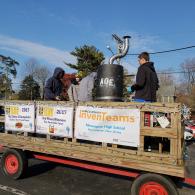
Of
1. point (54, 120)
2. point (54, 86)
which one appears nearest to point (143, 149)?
point (54, 120)

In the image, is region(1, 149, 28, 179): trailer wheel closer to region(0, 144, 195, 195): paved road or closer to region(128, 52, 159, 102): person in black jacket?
region(0, 144, 195, 195): paved road

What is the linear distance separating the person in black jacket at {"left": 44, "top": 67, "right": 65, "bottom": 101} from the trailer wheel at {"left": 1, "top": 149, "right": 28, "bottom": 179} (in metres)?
1.45

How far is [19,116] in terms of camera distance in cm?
671

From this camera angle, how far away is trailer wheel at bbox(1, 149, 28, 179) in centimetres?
665

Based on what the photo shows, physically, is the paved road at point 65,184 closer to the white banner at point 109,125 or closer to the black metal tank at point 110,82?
the white banner at point 109,125

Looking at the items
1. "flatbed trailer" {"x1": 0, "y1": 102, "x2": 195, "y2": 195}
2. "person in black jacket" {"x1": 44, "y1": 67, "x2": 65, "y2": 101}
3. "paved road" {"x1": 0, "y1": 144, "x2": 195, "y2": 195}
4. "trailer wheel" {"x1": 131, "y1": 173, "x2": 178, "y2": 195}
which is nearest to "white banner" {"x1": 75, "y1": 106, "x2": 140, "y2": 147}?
"flatbed trailer" {"x1": 0, "y1": 102, "x2": 195, "y2": 195}

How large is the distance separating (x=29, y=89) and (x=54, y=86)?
53147 mm

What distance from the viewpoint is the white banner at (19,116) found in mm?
6496

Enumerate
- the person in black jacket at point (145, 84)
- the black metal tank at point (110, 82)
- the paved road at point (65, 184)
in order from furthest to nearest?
the black metal tank at point (110, 82) → the paved road at point (65, 184) → the person in black jacket at point (145, 84)

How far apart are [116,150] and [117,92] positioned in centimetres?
206

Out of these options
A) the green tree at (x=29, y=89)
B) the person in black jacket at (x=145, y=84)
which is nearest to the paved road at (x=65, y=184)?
the person in black jacket at (x=145, y=84)

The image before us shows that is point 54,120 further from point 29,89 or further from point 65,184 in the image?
point 29,89

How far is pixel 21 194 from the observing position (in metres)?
5.79

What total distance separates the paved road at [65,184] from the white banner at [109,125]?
1182 millimetres
